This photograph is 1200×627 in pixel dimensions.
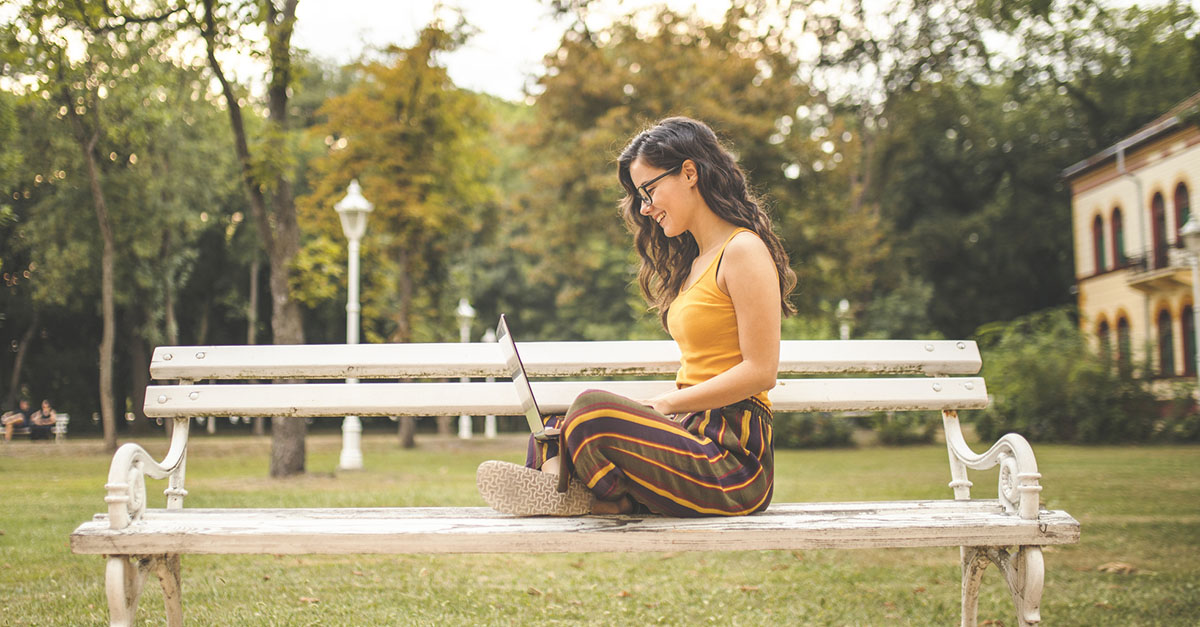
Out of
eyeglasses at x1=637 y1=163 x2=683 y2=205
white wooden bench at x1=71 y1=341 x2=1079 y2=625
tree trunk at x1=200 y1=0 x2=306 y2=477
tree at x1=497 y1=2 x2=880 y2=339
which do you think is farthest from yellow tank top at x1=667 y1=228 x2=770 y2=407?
tree at x1=497 y1=2 x2=880 y2=339

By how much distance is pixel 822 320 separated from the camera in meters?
21.4

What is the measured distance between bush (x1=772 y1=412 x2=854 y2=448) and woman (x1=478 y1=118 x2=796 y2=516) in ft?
56.0

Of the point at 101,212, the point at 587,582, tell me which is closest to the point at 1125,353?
the point at 587,582

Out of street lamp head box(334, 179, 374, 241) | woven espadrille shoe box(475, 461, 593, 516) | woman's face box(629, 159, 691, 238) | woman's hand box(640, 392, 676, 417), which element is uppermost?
street lamp head box(334, 179, 374, 241)

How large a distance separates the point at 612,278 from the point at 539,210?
11996mm

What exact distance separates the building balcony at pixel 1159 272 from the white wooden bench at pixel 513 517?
22.6 metres

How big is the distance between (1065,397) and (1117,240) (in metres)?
9.49

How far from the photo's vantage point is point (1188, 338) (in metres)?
23.7

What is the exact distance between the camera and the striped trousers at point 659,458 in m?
2.76

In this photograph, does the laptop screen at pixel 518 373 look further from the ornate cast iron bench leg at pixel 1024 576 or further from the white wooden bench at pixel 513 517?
the ornate cast iron bench leg at pixel 1024 576

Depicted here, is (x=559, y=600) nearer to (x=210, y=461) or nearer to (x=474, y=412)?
(x=474, y=412)

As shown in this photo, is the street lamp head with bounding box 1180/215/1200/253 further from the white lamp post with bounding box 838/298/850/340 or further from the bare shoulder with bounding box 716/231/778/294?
the bare shoulder with bounding box 716/231/778/294

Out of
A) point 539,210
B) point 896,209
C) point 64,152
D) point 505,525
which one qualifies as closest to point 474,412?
point 505,525

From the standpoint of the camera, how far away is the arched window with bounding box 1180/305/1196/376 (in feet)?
75.9
